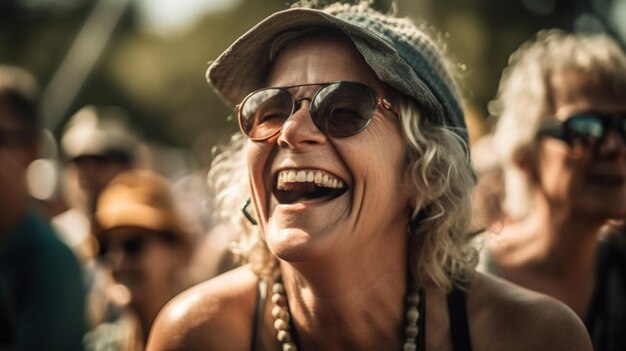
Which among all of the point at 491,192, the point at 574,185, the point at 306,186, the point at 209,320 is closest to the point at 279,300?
the point at 209,320

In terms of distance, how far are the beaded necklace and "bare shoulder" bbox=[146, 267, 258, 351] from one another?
4.4 inches

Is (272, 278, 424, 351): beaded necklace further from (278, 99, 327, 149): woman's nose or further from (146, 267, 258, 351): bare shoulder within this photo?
(278, 99, 327, 149): woman's nose

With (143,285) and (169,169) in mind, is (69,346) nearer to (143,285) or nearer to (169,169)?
(143,285)

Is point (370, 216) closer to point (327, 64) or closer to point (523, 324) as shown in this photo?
point (327, 64)

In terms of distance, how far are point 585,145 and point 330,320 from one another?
1776mm

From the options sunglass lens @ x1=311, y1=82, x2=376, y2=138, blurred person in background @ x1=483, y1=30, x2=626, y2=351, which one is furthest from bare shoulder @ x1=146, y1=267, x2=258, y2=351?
blurred person in background @ x1=483, y1=30, x2=626, y2=351

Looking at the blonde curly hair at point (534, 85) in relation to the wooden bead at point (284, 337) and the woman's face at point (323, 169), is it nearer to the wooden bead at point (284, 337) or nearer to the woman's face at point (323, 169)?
the woman's face at point (323, 169)

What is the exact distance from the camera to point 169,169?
17.0 metres

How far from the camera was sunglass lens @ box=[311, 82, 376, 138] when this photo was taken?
8.86ft

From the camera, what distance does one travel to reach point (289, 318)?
9.93 feet

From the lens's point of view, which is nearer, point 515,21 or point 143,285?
point 143,285

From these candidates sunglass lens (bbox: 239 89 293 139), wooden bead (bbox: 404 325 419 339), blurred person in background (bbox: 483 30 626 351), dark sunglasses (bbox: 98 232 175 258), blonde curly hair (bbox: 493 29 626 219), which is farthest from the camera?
dark sunglasses (bbox: 98 232 175 258)

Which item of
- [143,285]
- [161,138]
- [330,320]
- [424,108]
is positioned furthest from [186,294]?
[161,138]

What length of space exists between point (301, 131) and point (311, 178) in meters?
0.17
